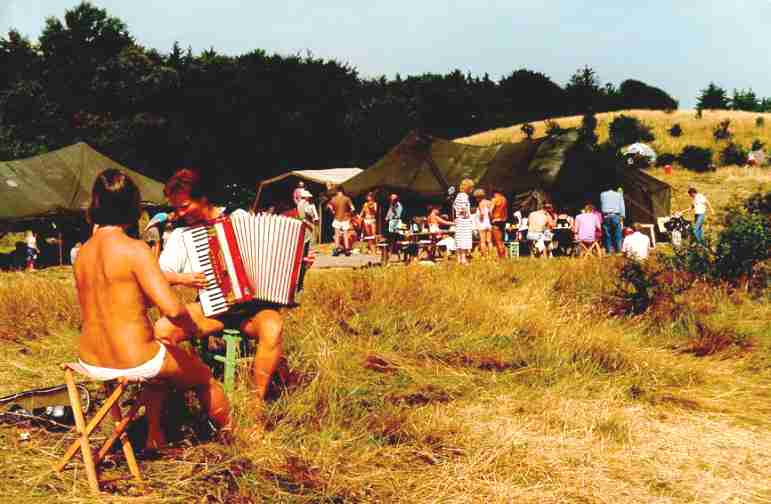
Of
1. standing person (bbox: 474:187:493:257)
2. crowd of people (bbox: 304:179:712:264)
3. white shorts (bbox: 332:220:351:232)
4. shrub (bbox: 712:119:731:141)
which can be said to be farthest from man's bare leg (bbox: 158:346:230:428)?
shrub (bbox: 712:119:731:141)

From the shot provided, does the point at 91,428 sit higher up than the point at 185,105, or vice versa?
the point at 185,105

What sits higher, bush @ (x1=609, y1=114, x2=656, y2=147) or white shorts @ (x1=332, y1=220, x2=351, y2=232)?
bush @ (x1=609, y1=114, x2=656, y2=147)

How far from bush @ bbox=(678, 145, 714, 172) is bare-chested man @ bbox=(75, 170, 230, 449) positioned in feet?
134

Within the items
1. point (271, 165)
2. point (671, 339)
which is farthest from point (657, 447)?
point (271, 165)

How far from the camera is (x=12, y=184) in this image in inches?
762

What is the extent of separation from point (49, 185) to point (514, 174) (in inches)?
500

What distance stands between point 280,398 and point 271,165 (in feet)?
128

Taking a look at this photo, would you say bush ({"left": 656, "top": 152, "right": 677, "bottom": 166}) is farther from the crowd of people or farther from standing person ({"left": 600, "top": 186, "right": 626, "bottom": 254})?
standing person ({"left": 600, "top": 186, "right": 626, "bottom": 254})

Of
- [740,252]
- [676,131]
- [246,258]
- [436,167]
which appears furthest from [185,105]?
[246,258]

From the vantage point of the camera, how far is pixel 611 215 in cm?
1736

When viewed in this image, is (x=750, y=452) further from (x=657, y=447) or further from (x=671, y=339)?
(x=671, y=339)

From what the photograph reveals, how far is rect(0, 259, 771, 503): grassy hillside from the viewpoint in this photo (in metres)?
4.06

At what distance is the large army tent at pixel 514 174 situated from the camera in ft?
68.8

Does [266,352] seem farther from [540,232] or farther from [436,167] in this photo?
[436,167]
